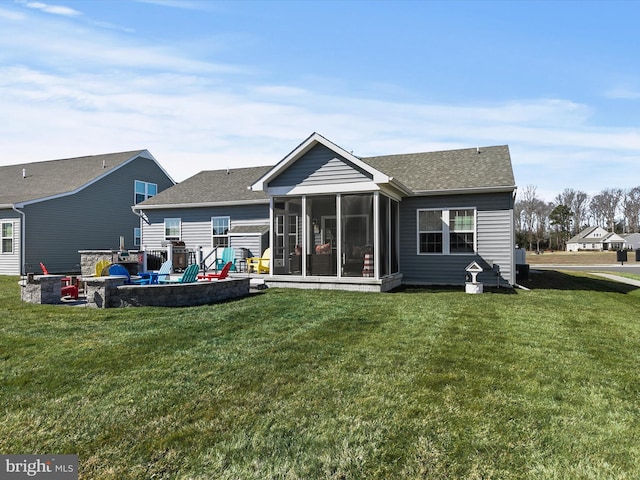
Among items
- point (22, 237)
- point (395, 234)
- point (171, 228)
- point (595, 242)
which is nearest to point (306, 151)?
point (395, 234)

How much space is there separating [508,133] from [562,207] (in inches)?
2098

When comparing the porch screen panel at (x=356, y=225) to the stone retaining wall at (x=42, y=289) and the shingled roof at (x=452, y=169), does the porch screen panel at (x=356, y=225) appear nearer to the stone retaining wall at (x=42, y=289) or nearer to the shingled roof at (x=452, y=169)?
the shingled roof at (x=452, y=169)

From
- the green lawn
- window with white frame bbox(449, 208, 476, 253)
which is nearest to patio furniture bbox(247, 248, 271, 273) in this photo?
window with white frame bbox(449, 208, 476, 253)

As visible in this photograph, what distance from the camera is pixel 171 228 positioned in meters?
17.2

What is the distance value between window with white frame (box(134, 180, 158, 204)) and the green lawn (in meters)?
17.1

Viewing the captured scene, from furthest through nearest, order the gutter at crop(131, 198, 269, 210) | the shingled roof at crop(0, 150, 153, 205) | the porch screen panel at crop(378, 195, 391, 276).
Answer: the shingled roof at crop(0, 150, 153, 205) → the gutter at crop(131, 198, 269, 210) → the porch screen panel at crop(378, 195, 391, 276)

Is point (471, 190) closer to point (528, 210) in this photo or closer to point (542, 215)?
point (528, 210)

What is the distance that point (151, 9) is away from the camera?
8680 mm

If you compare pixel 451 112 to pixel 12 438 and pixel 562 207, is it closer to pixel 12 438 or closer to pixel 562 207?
pixel 12 438

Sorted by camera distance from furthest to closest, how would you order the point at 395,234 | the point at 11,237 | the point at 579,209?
1. the point at 579,209
2. the point at 11,237
3. the point at 395,234

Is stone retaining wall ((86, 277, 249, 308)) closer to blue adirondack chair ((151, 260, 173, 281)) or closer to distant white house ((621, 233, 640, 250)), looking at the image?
blue adirondack chair ((151, 260, 173, 281))

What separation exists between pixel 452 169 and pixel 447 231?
2447mm

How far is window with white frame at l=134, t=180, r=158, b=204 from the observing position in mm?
22969

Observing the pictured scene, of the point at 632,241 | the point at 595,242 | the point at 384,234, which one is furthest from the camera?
the point at 595,242
